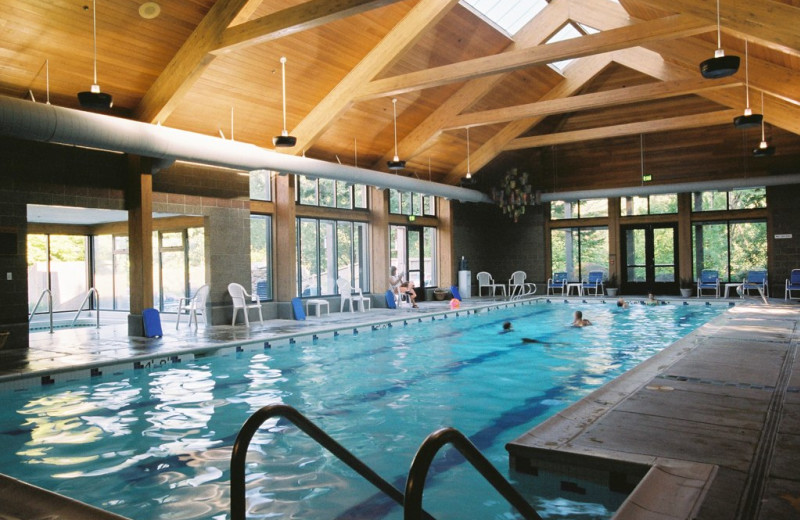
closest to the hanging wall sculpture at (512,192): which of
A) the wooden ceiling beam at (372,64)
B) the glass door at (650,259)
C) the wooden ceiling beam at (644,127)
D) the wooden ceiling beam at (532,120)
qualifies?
the wooden ceiling beam at (532,120)

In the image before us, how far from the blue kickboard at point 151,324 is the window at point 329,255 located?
437cm

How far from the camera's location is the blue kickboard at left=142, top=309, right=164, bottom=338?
9.03 meters

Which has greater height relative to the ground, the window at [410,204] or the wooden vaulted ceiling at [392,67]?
the wooden vaulted ceiling at [392,67]

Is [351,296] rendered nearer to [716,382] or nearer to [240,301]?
[240,301]

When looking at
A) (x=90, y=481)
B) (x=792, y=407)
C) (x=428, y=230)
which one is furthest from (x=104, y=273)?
(x=792, y=407)

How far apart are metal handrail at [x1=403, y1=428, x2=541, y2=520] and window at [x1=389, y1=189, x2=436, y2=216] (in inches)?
529

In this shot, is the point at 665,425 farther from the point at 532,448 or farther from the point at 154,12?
the point at 154,12

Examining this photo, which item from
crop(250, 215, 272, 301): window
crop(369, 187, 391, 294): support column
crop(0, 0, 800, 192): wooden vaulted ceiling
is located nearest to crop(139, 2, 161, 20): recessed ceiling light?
crop(0, 0, 800, 192): wooden vaulted ceiling

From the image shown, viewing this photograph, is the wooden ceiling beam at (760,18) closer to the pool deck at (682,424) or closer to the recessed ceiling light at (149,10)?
the pool deck at (682,424)

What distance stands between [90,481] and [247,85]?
303 inches

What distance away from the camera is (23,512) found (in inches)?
91.3

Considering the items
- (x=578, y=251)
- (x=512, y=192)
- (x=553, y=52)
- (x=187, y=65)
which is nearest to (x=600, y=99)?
(x=553, y=52)

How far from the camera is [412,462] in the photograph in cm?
173

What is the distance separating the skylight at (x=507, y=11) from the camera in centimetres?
1126
